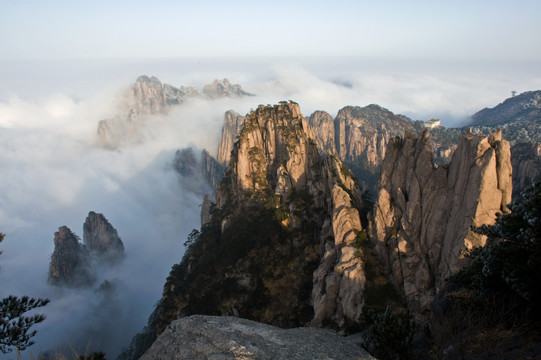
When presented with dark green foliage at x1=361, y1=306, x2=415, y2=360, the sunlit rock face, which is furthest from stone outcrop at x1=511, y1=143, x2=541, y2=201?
dark green foliage at x1=361, y1=306, x2=415, y2=360

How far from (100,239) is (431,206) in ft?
372

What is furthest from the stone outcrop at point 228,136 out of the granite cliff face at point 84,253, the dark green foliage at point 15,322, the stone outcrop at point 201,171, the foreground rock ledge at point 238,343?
the foreground rock ledge at point 238,343

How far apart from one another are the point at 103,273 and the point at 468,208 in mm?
115505

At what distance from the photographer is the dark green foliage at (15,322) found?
20.4 m

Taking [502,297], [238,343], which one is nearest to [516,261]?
[502,297]

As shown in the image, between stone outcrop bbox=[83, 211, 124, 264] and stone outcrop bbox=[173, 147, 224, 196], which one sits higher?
stone outcrop bbox=[173, 147, 224, 196]

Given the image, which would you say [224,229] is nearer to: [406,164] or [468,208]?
[406,164]

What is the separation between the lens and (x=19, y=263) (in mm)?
134375

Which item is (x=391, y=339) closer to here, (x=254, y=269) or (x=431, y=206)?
(x=431, y=206)

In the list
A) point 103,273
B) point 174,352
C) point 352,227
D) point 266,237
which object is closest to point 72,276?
point 103,273

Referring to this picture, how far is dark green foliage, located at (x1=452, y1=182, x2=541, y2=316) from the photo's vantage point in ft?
52.2

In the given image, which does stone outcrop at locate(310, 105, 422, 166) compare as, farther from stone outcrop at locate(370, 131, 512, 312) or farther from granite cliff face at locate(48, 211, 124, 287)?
stone outcrop at locate(370, 131, 512, 312)

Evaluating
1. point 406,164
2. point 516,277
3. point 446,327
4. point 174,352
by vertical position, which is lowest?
point 174,352

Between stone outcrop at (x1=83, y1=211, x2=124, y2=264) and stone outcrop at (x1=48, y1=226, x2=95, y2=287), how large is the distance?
856cm
